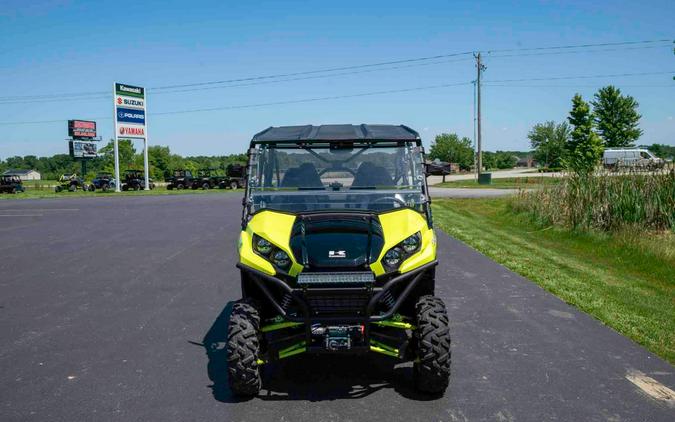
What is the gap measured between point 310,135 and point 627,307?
15.5 feet

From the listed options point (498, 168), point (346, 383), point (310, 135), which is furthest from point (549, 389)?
point (498, 168)

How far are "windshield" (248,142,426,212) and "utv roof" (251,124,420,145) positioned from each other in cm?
10

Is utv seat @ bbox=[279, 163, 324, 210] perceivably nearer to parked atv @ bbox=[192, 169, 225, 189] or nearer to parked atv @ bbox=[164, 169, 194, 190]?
parked atv @ bbox=[192, 169, 225, 189]

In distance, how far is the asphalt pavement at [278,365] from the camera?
415 centimetres

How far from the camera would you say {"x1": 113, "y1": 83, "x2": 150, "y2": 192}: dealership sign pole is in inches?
1967

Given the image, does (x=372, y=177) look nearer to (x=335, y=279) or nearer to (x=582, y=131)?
(x=335, y=279)

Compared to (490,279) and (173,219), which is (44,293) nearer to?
(490,279)

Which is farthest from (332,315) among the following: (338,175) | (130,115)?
(130,115)

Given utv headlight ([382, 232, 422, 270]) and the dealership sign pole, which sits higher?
the dealership sign pole

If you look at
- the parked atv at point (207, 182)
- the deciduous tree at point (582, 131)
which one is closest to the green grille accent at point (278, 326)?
the parked atv at point (207, 182)

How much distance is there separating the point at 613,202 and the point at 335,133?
34.4 ft

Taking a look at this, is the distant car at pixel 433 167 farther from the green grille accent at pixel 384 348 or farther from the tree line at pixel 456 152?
the tree line at pixel 456 152

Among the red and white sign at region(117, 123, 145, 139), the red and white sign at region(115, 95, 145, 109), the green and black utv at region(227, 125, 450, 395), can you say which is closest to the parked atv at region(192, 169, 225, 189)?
the red and white sign at region(117, 123, 145, 139)

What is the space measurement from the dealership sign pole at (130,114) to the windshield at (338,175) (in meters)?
47.6
